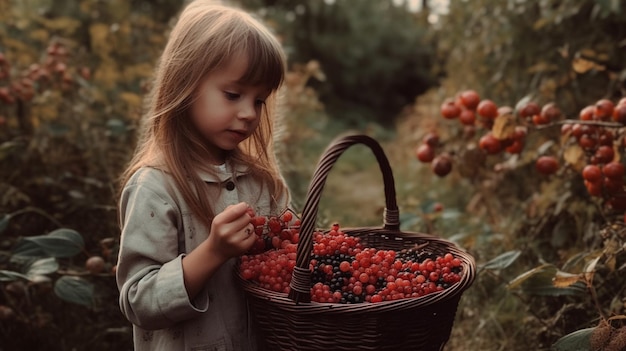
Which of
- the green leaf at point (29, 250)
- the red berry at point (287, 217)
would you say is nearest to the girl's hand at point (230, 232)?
the red berry at point (287, 217)

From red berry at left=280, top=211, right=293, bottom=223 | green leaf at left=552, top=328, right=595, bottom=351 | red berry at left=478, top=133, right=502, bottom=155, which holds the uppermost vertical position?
red berry at left=478, top=133, right=502, bottom=155

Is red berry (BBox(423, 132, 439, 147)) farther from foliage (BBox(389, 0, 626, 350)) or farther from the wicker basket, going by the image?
the wicker basket

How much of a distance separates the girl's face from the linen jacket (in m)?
0.13

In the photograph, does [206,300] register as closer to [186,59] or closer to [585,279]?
[186,59]

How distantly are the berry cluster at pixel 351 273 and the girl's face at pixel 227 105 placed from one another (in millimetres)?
319

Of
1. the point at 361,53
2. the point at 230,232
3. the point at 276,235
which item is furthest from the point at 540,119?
the point at 361,53

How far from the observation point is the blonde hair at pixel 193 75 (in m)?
1.61

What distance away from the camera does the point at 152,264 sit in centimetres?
155

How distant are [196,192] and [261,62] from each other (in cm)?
37

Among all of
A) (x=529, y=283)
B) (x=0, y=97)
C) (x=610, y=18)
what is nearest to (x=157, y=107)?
(x=529, y=283)

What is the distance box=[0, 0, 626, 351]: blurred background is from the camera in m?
2.16

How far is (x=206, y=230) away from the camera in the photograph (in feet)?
5.40

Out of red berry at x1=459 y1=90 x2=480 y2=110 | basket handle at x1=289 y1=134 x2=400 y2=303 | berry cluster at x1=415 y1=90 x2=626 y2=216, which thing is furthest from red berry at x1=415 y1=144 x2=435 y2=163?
basket handle at x1=289 y1=134 x2=400 y2=303

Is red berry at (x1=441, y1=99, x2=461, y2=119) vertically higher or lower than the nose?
lower
